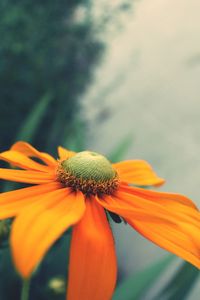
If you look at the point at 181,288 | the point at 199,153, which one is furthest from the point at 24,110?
the point at 181,288

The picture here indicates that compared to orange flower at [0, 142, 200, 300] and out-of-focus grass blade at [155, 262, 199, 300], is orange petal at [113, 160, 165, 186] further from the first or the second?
out-of-focus grass blade at [155, 262, 199, 300]

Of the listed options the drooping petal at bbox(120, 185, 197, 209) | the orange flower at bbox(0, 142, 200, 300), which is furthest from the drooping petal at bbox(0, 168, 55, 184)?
the drooping petal at bbox(120, 185, 197, 209)

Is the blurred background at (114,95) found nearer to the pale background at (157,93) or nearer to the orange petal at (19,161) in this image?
the pale background at (157,93)

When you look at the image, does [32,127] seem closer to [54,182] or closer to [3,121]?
[3,121]

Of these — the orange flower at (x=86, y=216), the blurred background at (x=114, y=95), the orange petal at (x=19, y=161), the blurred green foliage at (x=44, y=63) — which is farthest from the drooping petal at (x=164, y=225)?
the blurred green foliage at (x=44, y=63)

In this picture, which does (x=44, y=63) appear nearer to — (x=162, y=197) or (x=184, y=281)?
(x=184, y=281)

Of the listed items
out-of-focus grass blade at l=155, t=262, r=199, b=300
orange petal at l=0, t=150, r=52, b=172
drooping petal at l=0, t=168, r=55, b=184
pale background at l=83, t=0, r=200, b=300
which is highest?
pale background at l=83, t=0, r=200, b=300

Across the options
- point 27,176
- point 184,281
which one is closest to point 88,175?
point 27,176

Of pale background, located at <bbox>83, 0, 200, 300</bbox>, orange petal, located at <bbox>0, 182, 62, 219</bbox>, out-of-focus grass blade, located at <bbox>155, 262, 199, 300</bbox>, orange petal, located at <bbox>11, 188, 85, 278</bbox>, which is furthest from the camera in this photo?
pale background, located at <bbox>83, 0, 200, 300</bbox>
